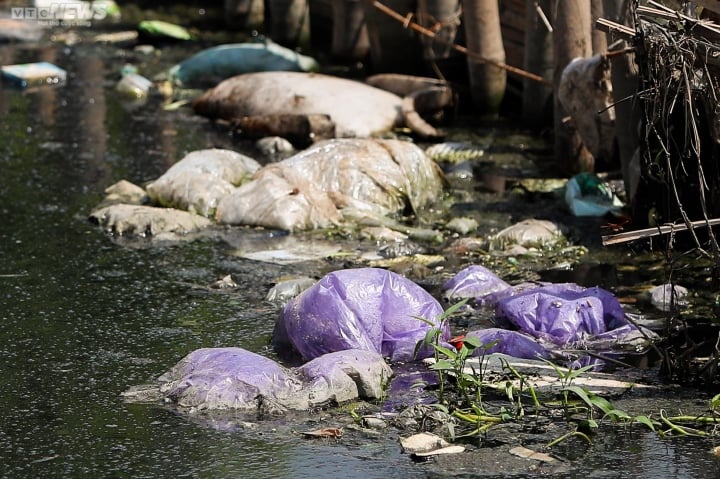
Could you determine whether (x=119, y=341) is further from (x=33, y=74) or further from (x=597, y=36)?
(x=33, y=74)

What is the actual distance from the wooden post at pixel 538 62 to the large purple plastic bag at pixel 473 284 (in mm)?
3894

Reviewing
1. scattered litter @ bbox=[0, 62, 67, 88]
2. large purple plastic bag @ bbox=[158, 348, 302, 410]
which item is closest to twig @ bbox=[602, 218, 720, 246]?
large purple plastic bag @ bbox=[158, 348, 302, 410]

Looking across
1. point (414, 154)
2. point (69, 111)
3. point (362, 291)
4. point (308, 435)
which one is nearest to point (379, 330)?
point (362, 291)

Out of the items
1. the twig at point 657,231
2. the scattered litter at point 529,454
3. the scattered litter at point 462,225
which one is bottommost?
the scattered litter at point 529,454

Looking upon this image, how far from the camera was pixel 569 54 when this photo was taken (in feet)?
29.4

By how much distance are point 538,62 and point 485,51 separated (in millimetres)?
721

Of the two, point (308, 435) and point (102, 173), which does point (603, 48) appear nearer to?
point (102, 173)

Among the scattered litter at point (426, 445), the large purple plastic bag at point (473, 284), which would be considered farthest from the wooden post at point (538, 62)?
the scattered litter at point (426, 445)

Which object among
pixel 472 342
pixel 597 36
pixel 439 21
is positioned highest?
pixel 439 21

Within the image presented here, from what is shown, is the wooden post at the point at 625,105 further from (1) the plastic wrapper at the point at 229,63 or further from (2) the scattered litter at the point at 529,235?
(1) the plastic wrapper at the point at 229,63

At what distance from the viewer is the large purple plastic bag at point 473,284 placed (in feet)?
21.2

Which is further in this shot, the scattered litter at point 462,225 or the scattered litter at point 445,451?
the scattered litter at point 462,225

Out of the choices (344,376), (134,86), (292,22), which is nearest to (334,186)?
(344,376)

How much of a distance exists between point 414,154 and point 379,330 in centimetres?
333
